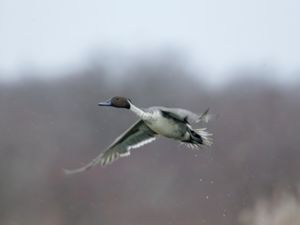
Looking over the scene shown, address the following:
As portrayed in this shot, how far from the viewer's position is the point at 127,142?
4.33 m

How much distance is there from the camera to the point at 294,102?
637 centimetres

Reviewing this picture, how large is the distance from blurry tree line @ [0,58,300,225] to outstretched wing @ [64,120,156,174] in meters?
1.79

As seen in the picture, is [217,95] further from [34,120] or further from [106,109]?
[34,120]

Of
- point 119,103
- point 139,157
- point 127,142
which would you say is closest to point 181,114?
point 119,103

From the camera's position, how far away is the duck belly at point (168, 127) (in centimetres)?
397

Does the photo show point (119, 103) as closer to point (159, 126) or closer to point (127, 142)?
point (159, 126)

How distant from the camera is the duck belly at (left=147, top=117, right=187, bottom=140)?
156 inches

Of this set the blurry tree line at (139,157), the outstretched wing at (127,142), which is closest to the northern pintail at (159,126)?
the outstretched wing at (127,142)

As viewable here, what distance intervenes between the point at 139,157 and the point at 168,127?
277cm

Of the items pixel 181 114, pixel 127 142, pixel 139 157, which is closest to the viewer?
pixel 181 114

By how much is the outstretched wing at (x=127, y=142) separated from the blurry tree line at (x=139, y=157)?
179 centimetres

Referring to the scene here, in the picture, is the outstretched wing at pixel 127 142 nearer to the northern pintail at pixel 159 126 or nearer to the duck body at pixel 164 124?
the northern pintail at pixel 159 126

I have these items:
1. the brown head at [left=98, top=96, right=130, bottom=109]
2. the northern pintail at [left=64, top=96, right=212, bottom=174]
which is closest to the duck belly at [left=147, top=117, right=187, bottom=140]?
the northern pintail at [left=64, top=96, right=212, bottom=174]

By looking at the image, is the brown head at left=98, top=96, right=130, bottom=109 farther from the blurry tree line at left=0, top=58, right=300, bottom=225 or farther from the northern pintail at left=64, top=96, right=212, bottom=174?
the blurry tree line at left=0, top=58, right=300, bottom=225
